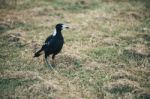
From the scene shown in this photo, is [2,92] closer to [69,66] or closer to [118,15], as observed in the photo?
[69,66]

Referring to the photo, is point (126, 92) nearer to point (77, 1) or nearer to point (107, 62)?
point (107, 62)

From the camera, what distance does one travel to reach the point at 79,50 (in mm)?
9703

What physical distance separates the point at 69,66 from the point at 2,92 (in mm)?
1973

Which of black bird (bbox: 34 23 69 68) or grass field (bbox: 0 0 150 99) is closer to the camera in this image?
grass field (bbox: 0 0 150 99)

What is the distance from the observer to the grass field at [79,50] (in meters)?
7.29

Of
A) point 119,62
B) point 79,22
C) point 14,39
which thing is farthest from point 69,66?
point 79,22

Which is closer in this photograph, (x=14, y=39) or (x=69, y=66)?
(x=69, y=66)

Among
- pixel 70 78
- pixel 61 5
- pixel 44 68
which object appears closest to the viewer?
pixel 70 78

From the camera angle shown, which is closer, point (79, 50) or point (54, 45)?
point (54, 45)

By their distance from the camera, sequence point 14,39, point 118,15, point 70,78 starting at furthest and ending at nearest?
point 118,15
point 14,39
point 70,78

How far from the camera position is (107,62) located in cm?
888

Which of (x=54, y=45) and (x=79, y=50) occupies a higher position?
(x=54, y=45)

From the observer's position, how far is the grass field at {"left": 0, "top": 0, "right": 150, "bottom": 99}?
23.9 feet

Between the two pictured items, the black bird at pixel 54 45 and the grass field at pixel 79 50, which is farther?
the black bird at pixel 54 45
